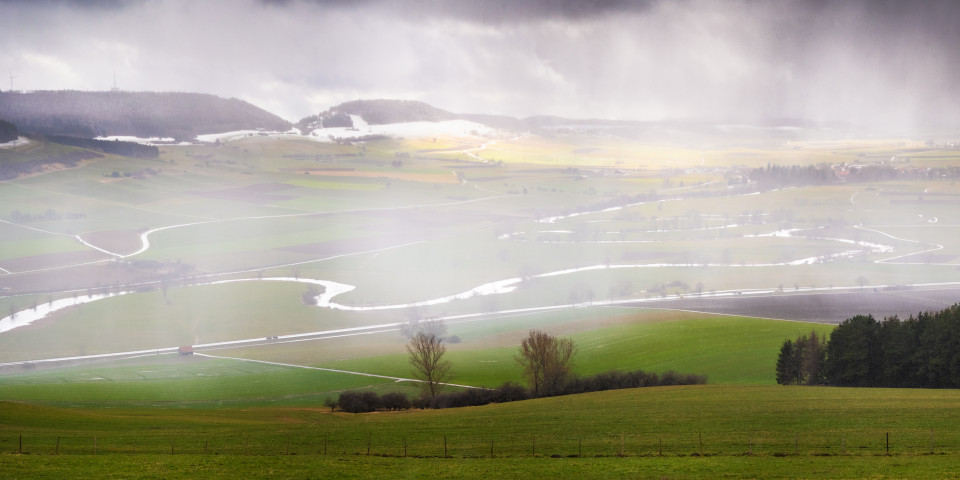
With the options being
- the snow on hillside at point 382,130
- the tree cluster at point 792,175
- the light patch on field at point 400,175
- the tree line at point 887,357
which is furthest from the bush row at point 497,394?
the snow on hillside at point 382,130

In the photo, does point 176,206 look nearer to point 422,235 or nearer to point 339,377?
point 422,235

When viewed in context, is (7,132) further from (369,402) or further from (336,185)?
(369,402)

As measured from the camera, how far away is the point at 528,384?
130ft

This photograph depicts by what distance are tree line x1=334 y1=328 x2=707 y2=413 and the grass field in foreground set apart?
11.7 feet

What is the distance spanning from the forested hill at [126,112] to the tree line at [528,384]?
309 feet

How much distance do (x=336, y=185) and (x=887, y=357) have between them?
9148cm

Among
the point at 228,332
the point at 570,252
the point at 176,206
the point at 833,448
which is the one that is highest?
the point at 176,206

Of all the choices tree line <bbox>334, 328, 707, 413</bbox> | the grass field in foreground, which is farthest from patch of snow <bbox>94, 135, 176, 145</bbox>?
the grass field in foreground

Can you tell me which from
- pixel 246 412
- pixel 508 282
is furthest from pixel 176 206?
pixel 246 412

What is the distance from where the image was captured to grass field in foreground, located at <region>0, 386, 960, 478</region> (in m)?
16.9

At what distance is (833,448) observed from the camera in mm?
18547

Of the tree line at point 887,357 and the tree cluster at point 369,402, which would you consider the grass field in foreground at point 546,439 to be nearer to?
the tree cluster at point 369,402

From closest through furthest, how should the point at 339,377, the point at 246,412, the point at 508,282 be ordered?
the point at 246,412 → the point at 339,377 → the point at 508,282

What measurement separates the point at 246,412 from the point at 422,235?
6652 centimetres
